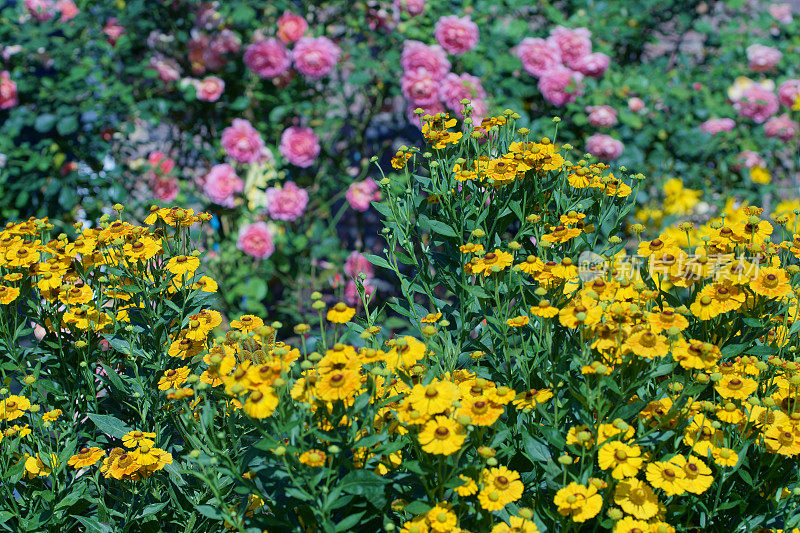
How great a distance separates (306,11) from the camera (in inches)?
137

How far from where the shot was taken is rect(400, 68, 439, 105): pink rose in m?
3.02

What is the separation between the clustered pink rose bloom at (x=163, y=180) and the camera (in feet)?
11.1

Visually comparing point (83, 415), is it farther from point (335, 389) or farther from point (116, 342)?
point (335, 389)

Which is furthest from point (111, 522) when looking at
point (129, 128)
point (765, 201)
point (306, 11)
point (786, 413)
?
point (765, 201)

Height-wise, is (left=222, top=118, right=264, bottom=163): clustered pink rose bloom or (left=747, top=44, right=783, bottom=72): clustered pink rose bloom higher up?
(left=747, top=44, right=783, bottom=72): clustered pink rose bloom

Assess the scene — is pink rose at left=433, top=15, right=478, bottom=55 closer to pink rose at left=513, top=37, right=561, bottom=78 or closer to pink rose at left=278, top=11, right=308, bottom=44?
pink rose at left=513, top=37, right=561, bottom=78

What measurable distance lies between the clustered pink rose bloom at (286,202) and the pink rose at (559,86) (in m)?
1.19

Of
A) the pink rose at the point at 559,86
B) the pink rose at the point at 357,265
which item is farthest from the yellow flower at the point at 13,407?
the pink rose at the point at 559,86

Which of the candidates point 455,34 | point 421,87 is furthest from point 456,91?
point 455,34

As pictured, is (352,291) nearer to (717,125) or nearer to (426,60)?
(426,60)

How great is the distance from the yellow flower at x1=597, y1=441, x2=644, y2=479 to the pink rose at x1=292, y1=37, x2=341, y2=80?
2531 mm

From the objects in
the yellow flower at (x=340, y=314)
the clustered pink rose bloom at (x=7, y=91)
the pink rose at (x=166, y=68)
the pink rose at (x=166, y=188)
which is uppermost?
the yellow flower at (x=340, y=314)

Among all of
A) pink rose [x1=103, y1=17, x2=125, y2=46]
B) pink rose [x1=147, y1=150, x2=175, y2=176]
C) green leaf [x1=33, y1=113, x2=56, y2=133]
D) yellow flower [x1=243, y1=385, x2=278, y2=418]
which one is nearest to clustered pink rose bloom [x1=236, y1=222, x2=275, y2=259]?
pink rose [x1=147, y1=150, x2=175, y2=176]

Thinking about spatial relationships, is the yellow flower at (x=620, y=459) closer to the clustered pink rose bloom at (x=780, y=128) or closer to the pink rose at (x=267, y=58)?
the pink rose at (x=267, y=58)
